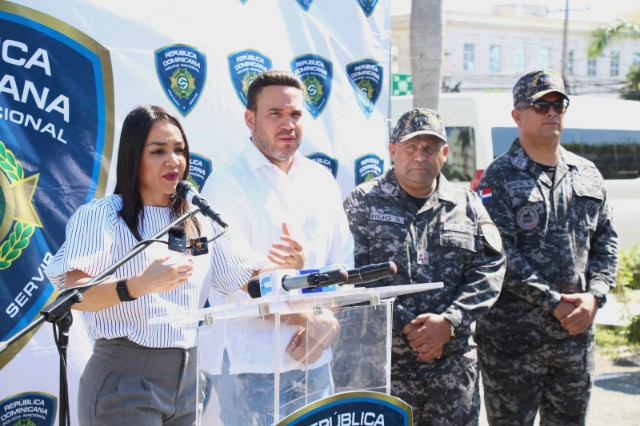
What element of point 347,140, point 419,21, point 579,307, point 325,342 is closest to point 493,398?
point 579,307

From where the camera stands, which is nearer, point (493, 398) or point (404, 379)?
point (404, 379)

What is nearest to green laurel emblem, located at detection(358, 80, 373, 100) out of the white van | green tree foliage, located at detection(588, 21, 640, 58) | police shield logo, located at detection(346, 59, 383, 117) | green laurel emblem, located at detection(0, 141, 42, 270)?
police shield logo, located at detection(346, 59, 383, 117)

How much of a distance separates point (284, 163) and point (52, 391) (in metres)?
1.50

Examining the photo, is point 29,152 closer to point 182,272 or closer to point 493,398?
point 182,272

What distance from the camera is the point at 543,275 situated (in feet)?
13.9

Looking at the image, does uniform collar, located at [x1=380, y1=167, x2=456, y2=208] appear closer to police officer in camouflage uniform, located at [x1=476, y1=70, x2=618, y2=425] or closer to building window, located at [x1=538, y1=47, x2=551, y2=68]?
police officer in camouflage uniform, located at [x1=476, y1=70, x2=618, y2=425]

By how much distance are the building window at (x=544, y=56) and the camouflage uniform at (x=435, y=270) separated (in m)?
65.8

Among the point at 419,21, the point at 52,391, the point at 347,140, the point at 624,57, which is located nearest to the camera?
the point at 52,391

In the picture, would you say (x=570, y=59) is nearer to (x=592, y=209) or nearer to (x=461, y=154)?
(x=461, y=154)

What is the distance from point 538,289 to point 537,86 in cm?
105

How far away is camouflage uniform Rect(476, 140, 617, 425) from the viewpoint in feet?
13.8

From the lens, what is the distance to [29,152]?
3727mm

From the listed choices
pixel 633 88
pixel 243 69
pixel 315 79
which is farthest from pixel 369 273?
pixel 633 88

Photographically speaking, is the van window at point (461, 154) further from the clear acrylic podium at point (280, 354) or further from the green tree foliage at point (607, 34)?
the green tree foliage at point (607, 34)
